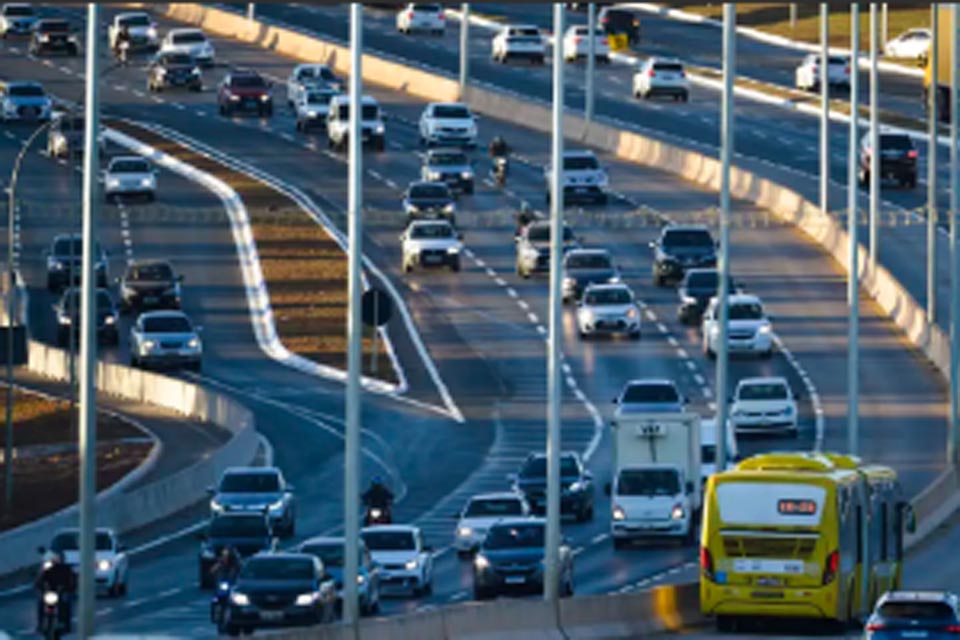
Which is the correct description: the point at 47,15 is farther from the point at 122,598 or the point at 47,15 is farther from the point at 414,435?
the point at 122,598

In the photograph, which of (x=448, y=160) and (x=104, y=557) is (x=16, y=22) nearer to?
(x=448, y=160)

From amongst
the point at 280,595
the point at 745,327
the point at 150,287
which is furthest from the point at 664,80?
the point at 280,595

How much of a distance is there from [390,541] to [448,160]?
161ft

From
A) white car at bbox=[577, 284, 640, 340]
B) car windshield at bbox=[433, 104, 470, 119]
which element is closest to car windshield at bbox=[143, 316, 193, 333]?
white car at bbox=[577, 284, 640, 340]

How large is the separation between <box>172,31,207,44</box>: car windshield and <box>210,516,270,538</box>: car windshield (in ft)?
240

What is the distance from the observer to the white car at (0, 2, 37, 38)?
13275cm

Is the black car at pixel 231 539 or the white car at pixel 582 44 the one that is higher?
the white car at pixel 582 44

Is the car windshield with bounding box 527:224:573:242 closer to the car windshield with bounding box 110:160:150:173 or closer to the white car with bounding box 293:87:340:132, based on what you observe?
the car windshield with bounding box 110:160:150:173

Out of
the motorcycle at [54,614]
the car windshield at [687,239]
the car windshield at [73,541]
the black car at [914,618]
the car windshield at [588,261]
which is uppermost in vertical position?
the black car at [914,618]

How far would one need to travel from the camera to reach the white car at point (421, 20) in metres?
137

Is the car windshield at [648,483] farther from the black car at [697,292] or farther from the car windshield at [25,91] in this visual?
the car windshield at [25,91]

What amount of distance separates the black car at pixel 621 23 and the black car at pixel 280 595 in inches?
3550

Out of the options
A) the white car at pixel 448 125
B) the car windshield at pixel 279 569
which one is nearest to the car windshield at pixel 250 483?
the car windshield at pixel 279 569

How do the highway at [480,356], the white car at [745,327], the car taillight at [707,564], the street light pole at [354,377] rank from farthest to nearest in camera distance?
1. the white car at [745,327]
2. the highway at [480,356]
3. the car taillight at [707,564]
4. the street light pole at [354,377]
